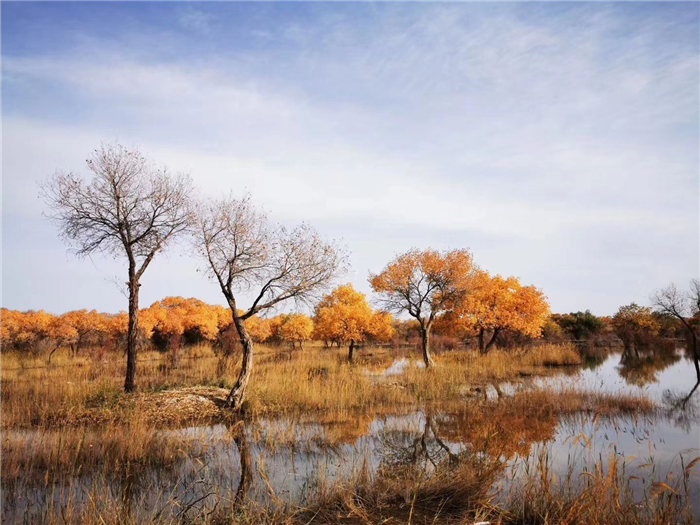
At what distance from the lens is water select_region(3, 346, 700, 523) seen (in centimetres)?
655

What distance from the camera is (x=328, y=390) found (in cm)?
1570

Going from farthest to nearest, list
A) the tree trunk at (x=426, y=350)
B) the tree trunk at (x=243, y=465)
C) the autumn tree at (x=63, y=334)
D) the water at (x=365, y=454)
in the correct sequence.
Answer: the autumn tree at (x=63, y=334) → the tree trunk at (x=426, y=350) → the tree trunk at (x=243, y=465) → the water at (x=365, y=454)

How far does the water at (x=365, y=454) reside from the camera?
6551 mm

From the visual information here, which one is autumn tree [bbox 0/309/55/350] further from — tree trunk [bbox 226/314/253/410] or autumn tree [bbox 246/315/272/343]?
tree trunk [bbox 226/314/253/410]

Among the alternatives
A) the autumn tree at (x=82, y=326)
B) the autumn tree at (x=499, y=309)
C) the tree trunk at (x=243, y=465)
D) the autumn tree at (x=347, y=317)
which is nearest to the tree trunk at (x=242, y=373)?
the tree trunk at (x=243, y=465)

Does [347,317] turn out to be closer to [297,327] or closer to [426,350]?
[426,350]

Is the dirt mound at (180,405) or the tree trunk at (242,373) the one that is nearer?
the dirt mound at (180,405)

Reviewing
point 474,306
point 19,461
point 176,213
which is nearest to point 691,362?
point 474,306

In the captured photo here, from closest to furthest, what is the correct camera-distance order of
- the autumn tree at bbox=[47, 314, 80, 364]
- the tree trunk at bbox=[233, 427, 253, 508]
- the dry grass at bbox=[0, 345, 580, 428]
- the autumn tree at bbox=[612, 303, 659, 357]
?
the tree trunk at bbox=[233, 427, 253, 508]
the dry grass at bbox=[0, 345, 580, 428]
the autumn tree at bbox=[47, 314, 80, 364]
the autumn tree at bbox=[612, 303, 659, 357]

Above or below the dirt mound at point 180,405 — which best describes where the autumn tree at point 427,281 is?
Result: above

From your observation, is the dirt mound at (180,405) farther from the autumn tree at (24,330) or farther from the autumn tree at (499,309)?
the autumn tree at (499,309)

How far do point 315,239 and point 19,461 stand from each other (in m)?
10.2

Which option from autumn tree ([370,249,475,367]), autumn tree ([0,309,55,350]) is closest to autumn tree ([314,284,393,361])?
autumn tree ([370,249,475,367])

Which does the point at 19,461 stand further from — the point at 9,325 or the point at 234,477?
the point at 9,325
